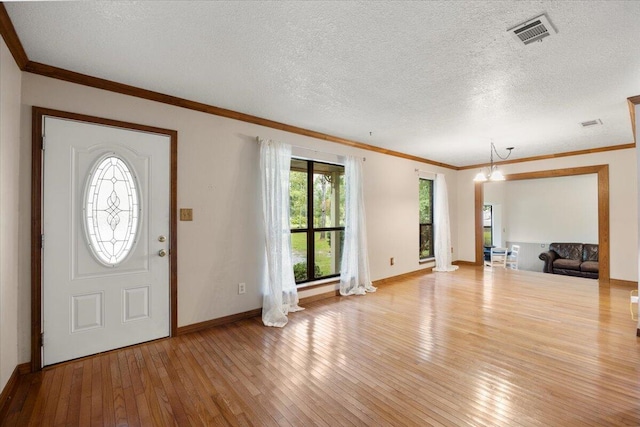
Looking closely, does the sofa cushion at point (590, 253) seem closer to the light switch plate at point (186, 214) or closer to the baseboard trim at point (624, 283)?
the baseboard trim at point (624, 283)

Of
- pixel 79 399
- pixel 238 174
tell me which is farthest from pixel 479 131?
pixel 79 399

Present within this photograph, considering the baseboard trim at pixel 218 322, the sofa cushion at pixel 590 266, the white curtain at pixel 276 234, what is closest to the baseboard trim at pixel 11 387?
the baseboard trim at pixel 218 322

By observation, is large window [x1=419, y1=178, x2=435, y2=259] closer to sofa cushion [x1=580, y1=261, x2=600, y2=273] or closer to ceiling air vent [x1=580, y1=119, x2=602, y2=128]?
ceiling air vent [x1=580, y1=119, x2=602, y2=128]

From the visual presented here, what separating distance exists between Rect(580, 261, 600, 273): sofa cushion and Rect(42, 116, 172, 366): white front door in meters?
8.69

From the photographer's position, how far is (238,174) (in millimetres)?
3596

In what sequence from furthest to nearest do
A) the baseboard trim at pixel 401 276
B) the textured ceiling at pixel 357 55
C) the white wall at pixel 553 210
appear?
the white wall at pixel 553 210 → the baseboard trim at pixel 401 276 → the textured ceiling at pixel 357 55

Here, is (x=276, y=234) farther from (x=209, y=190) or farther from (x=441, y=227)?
(x=441, y=227)

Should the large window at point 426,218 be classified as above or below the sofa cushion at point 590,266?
above

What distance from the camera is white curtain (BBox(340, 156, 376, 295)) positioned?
4.75 meters

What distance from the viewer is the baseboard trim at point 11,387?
191 centimetres

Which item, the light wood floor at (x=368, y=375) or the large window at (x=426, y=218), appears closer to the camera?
the light wood floor at (x=368, y=375)

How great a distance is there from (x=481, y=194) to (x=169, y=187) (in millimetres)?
6873

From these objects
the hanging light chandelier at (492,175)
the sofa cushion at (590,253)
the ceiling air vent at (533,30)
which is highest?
the ceiling air vent at (533,30)

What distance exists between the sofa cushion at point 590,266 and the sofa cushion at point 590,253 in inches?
15.5
